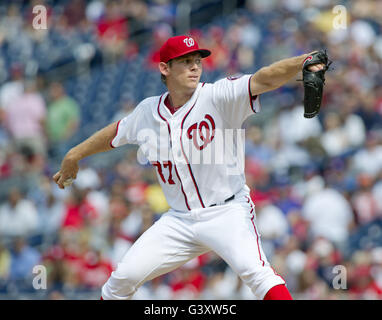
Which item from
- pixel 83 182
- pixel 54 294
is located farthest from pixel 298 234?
pixel 83 182

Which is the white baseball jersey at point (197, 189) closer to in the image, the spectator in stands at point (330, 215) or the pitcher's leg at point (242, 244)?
the pitcher's leg at point (242, 244)

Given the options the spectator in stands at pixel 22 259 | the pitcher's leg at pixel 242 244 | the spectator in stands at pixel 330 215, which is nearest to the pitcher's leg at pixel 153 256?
the pitcher's leg at pixel 242 244

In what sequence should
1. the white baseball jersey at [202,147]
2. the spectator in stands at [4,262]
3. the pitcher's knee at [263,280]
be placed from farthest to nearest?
the spectator in stands at [4,262]
the white baseball jersey at [202,147]
the pitcher's knee at [263,280]

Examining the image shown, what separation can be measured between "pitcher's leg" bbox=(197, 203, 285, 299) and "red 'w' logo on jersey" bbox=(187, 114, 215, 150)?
0.44 meters

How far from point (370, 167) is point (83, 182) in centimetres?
384

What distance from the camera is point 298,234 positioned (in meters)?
8.99

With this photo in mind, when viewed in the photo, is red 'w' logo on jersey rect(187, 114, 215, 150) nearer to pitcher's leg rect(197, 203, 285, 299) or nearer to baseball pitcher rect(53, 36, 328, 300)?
baseball pitcher rect(53, 36, 328, 300)

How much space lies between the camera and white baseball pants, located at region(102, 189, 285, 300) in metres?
5.08

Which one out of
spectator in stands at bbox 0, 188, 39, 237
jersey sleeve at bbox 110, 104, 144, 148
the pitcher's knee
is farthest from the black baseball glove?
spectator in stands at bbox 0, 188, 39, 237

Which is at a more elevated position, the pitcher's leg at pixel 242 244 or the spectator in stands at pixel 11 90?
the spectator in stands at pixel 11 90

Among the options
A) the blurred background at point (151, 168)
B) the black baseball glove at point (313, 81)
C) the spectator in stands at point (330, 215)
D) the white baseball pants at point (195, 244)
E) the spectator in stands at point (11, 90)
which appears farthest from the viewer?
the spectator in stands at point (11, 90)

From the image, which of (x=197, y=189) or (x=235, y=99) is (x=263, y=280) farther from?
(x=235, y=99)

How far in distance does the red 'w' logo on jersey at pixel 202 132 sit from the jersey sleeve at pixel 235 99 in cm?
10

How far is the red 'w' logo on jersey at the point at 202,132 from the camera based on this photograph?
17.2ft
